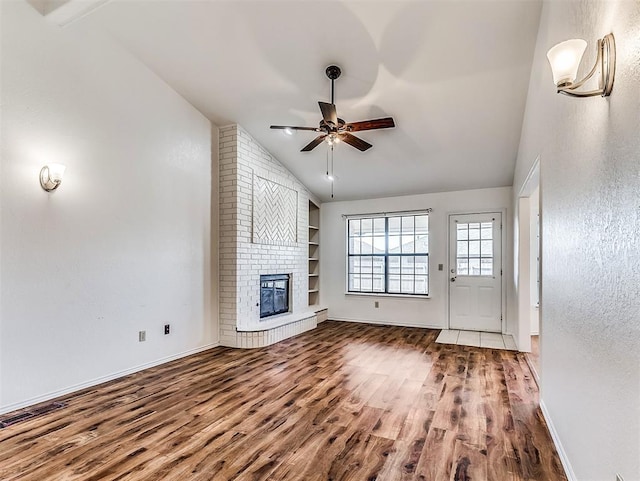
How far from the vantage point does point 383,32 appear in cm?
328

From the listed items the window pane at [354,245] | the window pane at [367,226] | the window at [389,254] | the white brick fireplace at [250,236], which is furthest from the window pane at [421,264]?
the white brick fireplace at [250,236]

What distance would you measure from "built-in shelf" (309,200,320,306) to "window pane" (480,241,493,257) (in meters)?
3.06

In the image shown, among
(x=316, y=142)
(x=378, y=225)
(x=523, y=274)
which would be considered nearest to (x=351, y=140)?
(x=316, y=142)

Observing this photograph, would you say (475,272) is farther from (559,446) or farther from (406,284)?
(559,446)

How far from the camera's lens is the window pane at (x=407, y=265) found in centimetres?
667

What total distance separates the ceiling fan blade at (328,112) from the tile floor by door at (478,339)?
142 inches

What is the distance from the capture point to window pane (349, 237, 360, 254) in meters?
7.17

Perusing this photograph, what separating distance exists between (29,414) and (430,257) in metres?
5.66

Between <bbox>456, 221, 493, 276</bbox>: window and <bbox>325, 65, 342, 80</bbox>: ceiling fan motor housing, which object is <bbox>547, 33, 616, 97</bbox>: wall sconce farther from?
<bbox>456, 221, 493, 276</bbox>: window

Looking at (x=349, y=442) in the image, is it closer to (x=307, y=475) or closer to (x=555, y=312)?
(x=307, y=475)

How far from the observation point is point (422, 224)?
6598 millimetres

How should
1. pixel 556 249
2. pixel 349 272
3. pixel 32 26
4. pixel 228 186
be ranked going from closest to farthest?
1. pixel 556 249
2. pixel 32 26
3. pixel 228 186
4. pixel 349 272

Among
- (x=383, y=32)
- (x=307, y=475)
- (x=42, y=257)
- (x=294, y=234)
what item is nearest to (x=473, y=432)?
(x=307, y=475)

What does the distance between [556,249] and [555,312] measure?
16.7 inches
